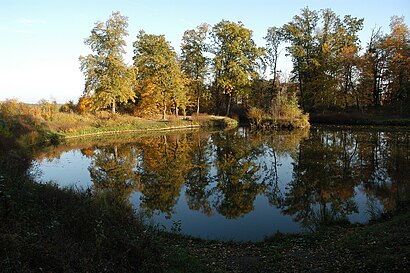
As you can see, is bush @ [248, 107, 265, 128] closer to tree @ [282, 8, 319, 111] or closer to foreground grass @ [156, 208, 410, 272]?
tree @ [282, 8, 319, 111]

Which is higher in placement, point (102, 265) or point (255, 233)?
point (102, 265)

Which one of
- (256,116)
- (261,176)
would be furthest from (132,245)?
(256,116)

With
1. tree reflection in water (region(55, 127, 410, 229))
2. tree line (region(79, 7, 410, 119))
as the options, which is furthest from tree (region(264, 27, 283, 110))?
tree reflection in water (region(55, 127, 410, 229))

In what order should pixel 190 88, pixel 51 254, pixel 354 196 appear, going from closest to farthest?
pixel 51 254, pixel 354 196, pixel 190 88

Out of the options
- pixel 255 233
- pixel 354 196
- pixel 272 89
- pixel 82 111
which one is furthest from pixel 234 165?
pixel 272 89

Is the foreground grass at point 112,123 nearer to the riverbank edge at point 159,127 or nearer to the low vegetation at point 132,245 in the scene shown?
the riverbank edge at point 159,127

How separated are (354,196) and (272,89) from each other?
3838 centimetres

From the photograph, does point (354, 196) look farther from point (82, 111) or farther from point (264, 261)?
point (82, 111)

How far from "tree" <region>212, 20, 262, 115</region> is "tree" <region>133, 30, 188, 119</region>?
7162mm

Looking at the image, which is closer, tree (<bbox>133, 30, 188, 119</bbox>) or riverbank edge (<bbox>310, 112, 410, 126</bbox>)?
riverbank edge (<bbox>310, 112, 410, 126</bbox>)

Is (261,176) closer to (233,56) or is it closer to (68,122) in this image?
(68,122)

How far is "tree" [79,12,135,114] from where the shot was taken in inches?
1369

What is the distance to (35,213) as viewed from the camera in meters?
5.99

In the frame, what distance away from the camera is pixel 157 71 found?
39.7 metres
